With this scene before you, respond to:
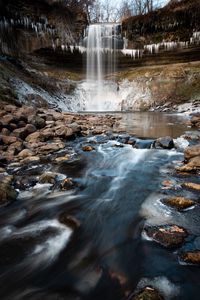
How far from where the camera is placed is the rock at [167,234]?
327cm

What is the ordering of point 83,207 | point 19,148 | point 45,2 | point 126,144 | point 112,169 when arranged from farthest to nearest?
1. point 45,2
2. point 126,144
3. point 19,148
4. point 112,169
5. point 83,207

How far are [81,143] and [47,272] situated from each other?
6.37 meters

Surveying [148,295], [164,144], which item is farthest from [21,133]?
[148,295]

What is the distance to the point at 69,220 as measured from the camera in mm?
4145

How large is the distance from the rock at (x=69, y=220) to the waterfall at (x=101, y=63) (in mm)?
22521

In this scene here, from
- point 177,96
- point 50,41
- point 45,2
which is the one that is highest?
point 45,2

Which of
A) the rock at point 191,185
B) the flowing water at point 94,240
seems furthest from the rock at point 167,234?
the rock at point 191,185

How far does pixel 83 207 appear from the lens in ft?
14.9

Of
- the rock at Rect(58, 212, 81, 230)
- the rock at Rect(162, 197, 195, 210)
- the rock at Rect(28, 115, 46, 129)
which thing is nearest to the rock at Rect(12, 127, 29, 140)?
the rock at Rect(28, 115, 46, 129)

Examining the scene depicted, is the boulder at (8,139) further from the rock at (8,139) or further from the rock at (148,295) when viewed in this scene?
the rock at (148,295)

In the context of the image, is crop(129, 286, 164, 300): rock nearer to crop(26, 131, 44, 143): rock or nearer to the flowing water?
the flowing water

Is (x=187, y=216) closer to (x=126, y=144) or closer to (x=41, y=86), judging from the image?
(x=126, y=144)

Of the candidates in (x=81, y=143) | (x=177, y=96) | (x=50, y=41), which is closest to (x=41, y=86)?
(x=50, y=41)

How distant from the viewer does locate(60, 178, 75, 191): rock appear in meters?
5.20
